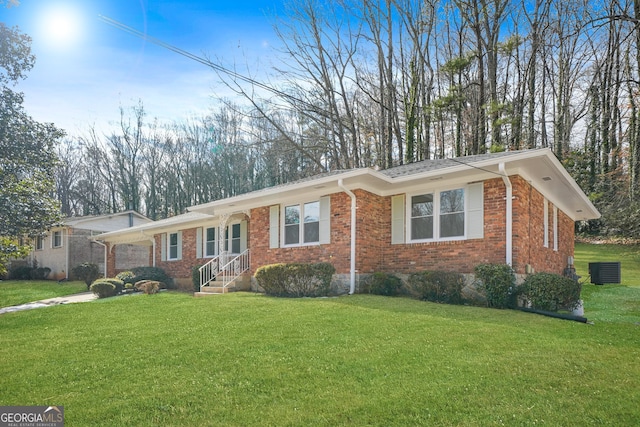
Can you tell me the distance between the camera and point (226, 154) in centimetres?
3653

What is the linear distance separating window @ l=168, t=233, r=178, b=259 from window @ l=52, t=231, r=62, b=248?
11014 mm

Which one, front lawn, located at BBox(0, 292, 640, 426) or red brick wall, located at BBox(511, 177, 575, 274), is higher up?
red brick wall, located at BBox(511, 177, 575, 274)

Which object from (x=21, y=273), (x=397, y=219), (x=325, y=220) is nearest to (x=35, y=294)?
(x=21, y=273)

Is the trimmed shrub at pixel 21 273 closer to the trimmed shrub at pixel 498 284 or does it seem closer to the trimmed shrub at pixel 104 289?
the trimmed shrub at pixel 104 289

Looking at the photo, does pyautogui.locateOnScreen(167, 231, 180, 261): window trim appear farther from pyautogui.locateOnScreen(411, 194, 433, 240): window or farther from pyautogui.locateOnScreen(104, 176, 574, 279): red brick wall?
pyautogui.locateOnScreen(411, 194, 433, 240): window

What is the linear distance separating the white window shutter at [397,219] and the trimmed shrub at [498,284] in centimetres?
288

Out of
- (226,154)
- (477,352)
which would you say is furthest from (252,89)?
(477,352)

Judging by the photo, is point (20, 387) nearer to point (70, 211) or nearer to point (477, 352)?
point (477, 352)

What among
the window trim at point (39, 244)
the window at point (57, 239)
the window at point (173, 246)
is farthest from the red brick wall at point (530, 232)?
the window trim at point (39, 244)

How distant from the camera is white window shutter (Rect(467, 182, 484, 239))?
1118 cm

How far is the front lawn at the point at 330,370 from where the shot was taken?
417 cm

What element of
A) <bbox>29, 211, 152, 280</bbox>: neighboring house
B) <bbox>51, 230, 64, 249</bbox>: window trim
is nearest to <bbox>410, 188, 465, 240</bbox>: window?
<bbox>29, 211, 152, 280</bbox>: neighboring house

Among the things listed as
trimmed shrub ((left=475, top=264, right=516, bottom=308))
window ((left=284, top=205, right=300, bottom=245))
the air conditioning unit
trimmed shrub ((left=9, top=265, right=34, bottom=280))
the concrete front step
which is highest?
window ((left=284, top=205, right=300, bottom=245))

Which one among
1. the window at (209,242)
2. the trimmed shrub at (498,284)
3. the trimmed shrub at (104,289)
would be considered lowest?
the trimmed shrub at (104,289)
